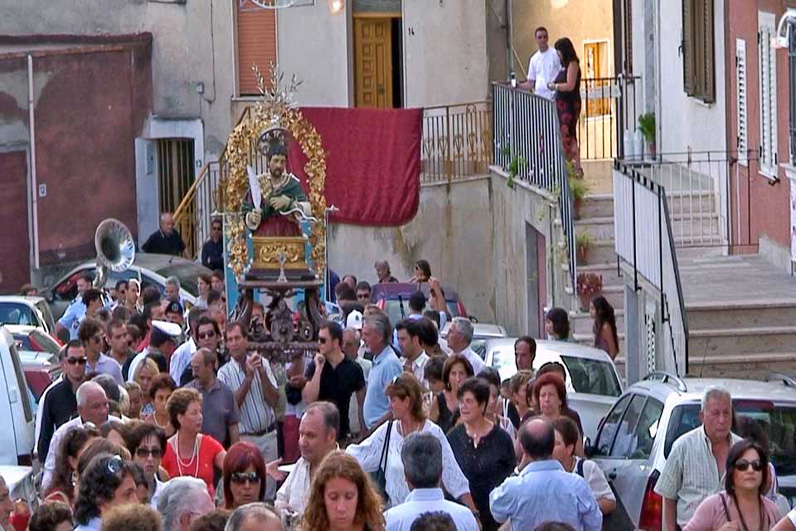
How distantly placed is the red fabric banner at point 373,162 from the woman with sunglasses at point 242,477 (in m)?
20.7

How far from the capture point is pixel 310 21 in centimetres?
3312

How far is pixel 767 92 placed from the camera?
20156mm

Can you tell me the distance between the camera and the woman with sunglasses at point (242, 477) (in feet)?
31.6

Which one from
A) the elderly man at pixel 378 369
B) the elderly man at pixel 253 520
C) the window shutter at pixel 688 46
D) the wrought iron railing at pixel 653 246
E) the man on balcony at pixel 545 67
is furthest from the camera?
the man on balcony at pixel 545 67

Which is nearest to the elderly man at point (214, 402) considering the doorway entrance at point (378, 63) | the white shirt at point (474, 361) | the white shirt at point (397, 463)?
the white shirt at point (474, 361)

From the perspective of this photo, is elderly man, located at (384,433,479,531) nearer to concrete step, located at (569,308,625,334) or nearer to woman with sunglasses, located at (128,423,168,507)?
woman with sunglasses, located at (128,423,168,507)

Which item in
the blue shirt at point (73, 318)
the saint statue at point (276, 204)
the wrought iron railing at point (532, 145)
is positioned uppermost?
the wrought iron railing at point (532, 145)

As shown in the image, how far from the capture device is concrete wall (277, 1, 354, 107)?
32.9m

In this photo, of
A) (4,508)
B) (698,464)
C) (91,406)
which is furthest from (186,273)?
(4,508)

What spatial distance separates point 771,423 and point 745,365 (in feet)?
19.0

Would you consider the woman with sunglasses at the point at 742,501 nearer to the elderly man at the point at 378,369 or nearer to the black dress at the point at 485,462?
the black dress at the point at 485,462

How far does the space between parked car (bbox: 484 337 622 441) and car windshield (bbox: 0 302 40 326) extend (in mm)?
6735

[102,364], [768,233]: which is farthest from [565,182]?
[102,364]

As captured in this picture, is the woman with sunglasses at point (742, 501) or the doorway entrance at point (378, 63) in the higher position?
the doorway entrance at point (378, 63)
